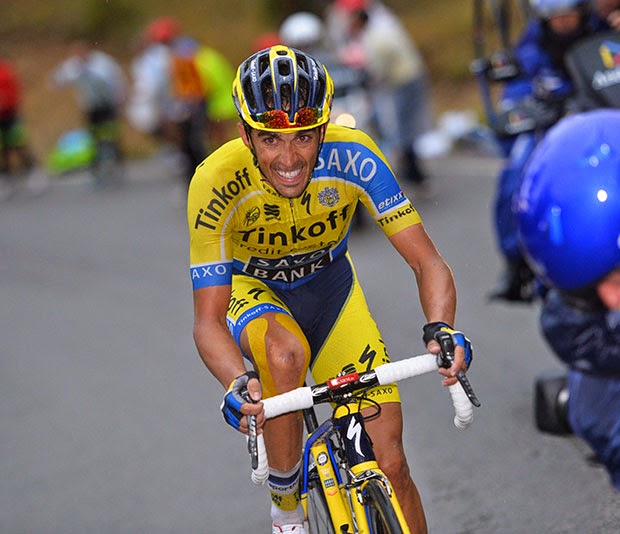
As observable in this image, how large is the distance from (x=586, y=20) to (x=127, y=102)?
59.2ft

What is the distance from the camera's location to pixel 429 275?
4.10 m

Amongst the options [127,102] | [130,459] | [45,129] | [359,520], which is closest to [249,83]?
[359,520]

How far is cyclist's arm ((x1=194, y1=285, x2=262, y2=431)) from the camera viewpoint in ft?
12.8

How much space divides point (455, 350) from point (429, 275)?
50cm

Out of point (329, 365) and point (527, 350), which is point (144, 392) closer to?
point (527, 350)

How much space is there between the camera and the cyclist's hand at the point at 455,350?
3658mm

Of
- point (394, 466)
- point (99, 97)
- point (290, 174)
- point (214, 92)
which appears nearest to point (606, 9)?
point (290, 174)

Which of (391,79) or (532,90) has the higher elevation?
(391,79)

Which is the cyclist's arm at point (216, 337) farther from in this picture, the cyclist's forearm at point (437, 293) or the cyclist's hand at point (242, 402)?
the cyclist's forearm at point (437, 293)

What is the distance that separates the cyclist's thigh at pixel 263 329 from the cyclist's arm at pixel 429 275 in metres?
0.47

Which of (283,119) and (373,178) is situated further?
(373,178)

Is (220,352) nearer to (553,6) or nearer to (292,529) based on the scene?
(292,529)

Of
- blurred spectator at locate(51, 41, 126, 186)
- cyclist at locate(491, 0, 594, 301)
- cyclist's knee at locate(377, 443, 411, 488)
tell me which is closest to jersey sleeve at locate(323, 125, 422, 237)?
cyclist's knee at locate(377, 443, 411, 488)

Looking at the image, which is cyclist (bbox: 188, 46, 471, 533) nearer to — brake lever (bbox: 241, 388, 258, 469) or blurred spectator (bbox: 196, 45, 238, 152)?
brake lever (bbox: 241, 388, 258, 469)
